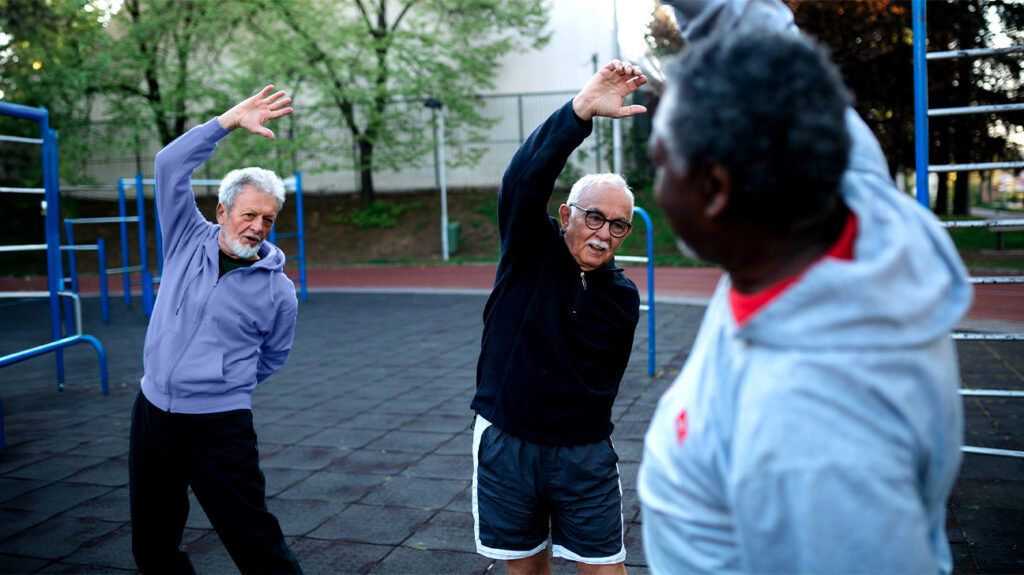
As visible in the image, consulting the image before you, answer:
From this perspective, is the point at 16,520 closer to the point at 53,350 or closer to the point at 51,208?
the point at 53,350

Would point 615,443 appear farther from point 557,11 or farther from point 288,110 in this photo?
point 557,11

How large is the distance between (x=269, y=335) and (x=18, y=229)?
24.0 metres

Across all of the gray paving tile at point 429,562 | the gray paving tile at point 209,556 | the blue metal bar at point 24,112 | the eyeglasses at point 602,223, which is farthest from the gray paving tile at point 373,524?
the blue metal bar at point 24,112

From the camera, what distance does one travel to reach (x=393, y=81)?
895 inches

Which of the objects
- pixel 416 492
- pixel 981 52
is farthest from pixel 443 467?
pixel 981 52

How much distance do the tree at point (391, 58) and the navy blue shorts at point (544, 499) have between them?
19.6m

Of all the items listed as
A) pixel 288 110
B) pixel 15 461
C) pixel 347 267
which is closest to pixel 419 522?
pixel 288 110

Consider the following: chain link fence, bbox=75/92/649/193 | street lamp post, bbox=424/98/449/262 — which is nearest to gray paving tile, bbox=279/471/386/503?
street lamp post, bbox=424/98/449/262

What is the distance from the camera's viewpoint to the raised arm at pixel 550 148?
2.29 meters

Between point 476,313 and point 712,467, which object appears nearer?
point 712,467

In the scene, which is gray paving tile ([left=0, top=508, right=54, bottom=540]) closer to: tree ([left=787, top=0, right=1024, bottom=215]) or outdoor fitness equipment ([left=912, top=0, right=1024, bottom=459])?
outdoor fitness equipment ([left=912, top=0, right=1024, bottom=459])

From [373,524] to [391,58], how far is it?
1940cm

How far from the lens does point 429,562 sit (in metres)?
3.75

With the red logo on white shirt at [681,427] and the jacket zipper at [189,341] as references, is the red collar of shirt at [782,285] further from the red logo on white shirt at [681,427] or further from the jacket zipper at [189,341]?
the jacket zipper at [189,341]
